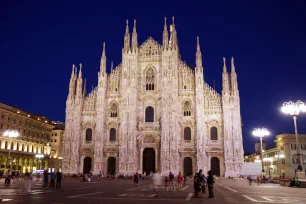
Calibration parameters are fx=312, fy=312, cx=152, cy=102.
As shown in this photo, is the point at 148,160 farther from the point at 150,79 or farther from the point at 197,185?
the point at 197,185

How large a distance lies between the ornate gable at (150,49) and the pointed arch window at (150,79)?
2301 mm

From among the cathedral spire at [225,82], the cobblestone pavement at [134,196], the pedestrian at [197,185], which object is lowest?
the cobblestone pavement at [134,196]

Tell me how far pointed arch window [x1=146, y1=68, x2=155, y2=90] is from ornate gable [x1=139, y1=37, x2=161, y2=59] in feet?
7.55

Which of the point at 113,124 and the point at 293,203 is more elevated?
the point at 113,124

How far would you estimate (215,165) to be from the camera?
151 feet

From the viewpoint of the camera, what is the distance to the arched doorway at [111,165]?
4835 cm

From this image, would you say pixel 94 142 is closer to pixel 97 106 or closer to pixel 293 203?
pixel 97 106

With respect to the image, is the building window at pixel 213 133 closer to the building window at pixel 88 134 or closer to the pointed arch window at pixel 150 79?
the pointed arch window at pixel 150 79

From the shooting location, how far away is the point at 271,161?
7869 cm

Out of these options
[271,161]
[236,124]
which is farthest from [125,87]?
[271,161]

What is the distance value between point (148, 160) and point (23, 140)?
27720 mm

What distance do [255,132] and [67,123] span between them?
28667 millimetres

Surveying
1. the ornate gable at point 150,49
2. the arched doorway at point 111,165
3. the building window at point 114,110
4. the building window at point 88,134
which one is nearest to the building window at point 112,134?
the building window at point 114,110

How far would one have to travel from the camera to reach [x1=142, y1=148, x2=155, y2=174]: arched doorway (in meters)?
47.5
